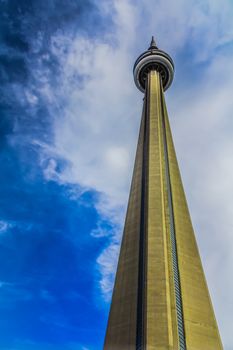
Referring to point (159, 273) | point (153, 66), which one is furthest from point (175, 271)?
point (153, 66)

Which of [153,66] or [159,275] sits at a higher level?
[153,66]

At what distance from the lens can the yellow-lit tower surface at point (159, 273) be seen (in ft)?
73.0

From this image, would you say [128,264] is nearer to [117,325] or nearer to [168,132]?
[117,325]

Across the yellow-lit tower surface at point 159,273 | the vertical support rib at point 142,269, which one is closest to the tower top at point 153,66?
the yellow-lit tower surface at point 159,273

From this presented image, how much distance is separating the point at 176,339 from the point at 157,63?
138 feet

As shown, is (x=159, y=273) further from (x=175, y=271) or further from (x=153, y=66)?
(x=153, y=66)

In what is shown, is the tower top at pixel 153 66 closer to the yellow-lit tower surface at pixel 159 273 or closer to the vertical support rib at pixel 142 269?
the yellow-lit tower surface at pixel 159 273

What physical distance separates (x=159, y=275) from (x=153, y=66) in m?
37.7

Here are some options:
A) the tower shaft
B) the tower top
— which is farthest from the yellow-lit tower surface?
the tower top

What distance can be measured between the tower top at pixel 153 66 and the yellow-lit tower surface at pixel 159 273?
1935 centimetres

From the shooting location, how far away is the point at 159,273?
24.8 m

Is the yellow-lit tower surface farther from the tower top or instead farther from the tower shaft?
the tower top

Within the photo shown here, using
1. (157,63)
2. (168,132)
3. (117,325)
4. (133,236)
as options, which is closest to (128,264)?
(133,236)

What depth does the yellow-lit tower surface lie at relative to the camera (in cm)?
2225
